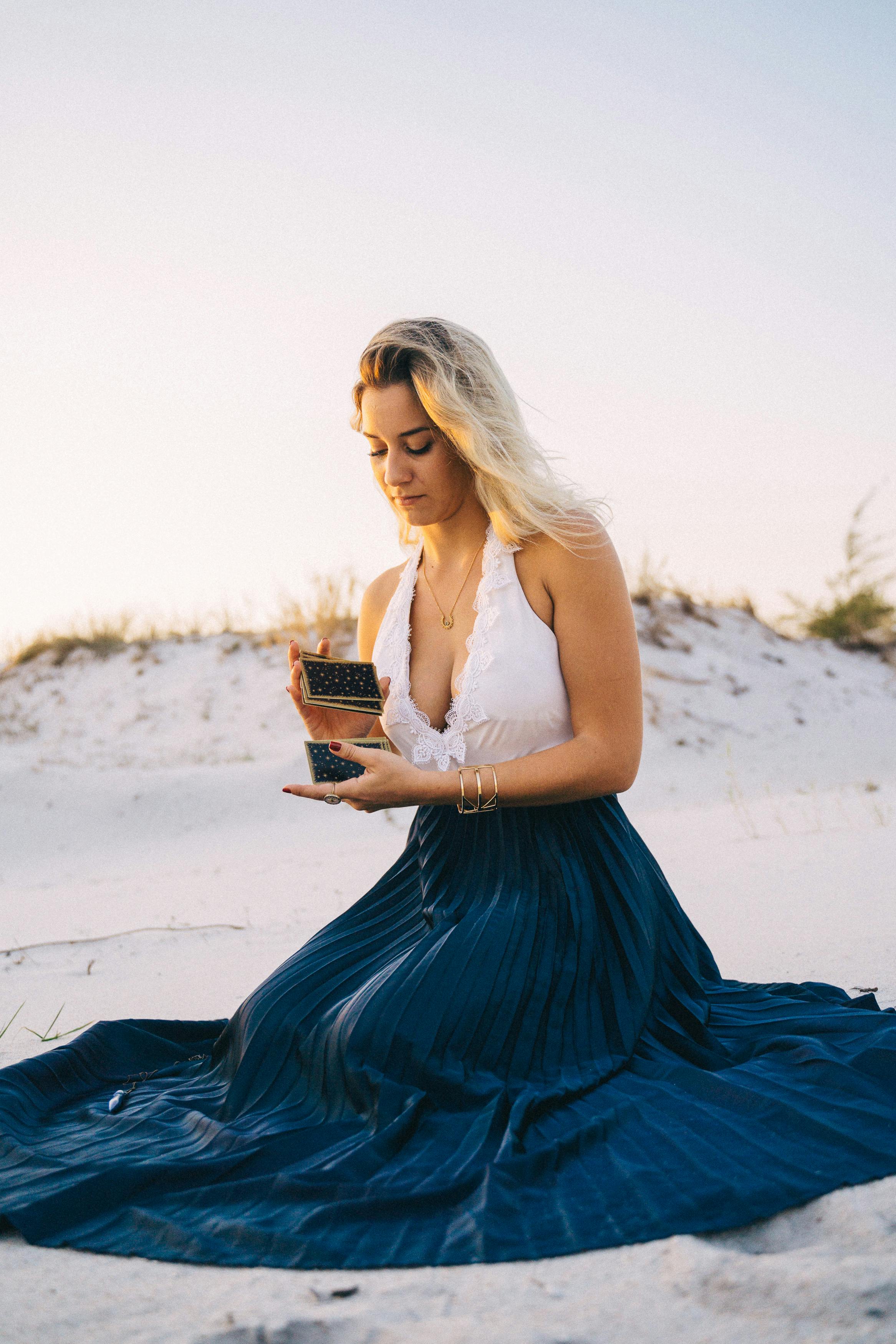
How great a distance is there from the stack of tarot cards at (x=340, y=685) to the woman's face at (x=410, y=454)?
1.50 ft

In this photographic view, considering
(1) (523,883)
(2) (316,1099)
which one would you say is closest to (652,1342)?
(2) (316,1099)

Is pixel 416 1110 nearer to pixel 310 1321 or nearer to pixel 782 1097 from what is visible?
pixel 310 1321

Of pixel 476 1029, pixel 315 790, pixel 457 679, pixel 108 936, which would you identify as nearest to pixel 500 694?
pixel 457 679

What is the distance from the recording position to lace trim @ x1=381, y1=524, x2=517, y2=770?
2336 millimetres

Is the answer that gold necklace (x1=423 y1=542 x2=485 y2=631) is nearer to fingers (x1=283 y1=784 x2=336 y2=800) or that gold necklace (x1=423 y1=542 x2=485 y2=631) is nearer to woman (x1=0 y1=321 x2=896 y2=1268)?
woman (x1=0 y1=321 x2=896 y2=1268)

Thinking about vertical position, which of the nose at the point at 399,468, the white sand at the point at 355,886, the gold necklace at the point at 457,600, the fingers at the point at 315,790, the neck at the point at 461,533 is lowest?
the white sand at the point at 355,886

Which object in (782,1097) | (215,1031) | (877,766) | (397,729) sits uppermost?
(397,729)

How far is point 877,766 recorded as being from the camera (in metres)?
9.70

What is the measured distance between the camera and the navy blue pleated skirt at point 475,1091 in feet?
5.32

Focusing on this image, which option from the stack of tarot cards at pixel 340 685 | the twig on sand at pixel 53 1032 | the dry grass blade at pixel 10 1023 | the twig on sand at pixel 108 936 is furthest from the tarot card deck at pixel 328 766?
the twig on sand at pixel 108 936

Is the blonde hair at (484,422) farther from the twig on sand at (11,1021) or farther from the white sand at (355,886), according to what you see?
the twig on sand at (11,1021)

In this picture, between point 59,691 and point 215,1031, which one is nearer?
point 215,1031

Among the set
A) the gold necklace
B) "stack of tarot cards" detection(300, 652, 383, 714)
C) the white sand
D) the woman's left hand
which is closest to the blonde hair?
the gold necklace

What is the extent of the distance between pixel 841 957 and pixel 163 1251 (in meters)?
2.43
